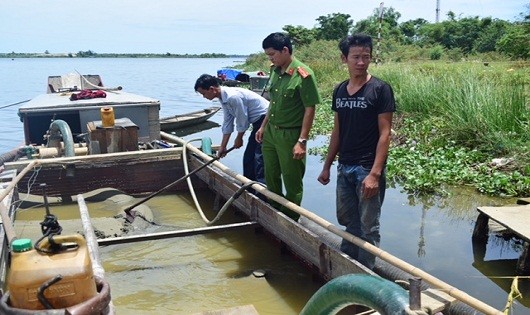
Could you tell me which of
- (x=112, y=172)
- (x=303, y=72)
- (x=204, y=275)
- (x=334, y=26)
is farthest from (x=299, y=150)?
(x=334, y=26)

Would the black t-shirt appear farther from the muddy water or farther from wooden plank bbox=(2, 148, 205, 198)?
wooden plank bbox=(2, 148, 205, 198)

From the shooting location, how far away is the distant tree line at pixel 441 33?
2647cm

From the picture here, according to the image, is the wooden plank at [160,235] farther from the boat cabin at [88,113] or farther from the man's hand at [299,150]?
the boat cabin at [88,113]

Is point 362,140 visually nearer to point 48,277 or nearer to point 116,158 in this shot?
point 48,277

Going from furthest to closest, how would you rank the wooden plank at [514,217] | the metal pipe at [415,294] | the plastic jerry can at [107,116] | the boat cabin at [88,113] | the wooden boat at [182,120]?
the wooden boat at [182,120], the boat cabin at [88,113], the plastic jerry can at [107,116], the wooden plank at [514,217], the metal pipe at [415,294]

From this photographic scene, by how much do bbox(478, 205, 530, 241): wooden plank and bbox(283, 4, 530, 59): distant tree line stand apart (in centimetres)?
2166

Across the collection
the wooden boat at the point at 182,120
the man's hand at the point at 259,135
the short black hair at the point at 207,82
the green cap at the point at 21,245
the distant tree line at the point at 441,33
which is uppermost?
the distant tree line at the point at 441,33

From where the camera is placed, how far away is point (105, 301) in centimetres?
242

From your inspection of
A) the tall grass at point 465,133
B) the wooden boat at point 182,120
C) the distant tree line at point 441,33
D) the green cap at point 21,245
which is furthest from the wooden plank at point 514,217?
the distant tree line at point 441,33

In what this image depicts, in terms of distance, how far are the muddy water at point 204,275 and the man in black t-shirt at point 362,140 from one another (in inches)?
35.9

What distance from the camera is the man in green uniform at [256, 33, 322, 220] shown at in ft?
14.7

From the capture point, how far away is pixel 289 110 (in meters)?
4.66

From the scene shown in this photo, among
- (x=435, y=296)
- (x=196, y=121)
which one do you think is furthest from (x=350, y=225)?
(x=196, y=121)

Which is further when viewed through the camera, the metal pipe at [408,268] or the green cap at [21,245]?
the metal pipe at [408,268]
